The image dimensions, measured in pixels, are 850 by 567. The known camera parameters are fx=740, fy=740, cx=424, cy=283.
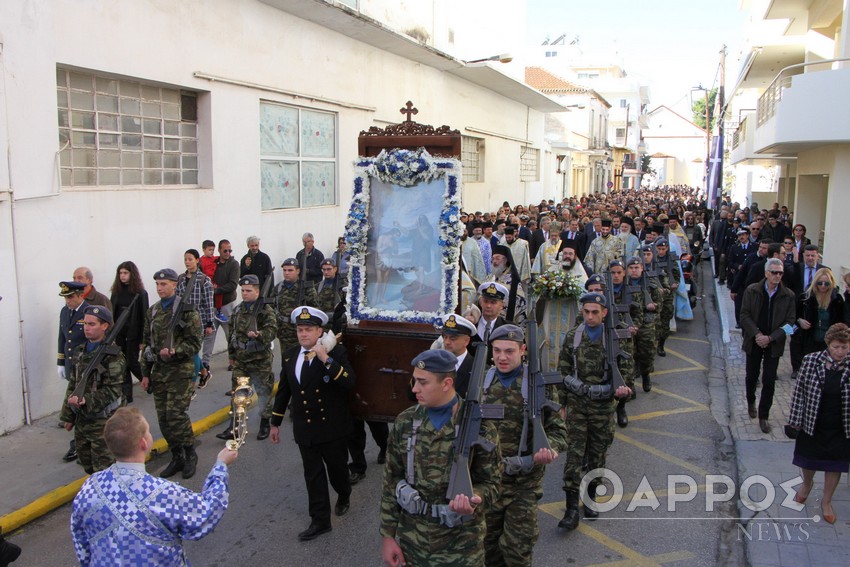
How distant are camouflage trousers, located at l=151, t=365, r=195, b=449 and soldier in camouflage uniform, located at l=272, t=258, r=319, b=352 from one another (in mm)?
2373

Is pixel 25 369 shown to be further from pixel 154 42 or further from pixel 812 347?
pixel 812 347

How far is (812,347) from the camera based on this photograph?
9.44 meters

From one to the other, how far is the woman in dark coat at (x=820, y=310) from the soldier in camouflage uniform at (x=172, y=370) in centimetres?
736

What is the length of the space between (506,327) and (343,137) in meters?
11.9

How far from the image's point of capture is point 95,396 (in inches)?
251

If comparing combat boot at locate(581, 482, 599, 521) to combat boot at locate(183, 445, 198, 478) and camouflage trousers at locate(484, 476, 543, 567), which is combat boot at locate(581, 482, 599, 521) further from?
combat boot at locate(183, 445, 198, 478)

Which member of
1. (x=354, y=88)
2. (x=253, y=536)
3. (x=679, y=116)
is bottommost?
(x=253, y=536)

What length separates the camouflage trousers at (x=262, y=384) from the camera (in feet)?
27.9

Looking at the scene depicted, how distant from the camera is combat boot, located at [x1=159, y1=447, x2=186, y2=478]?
7430mm

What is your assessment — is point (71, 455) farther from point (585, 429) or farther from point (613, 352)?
point (613, 352)

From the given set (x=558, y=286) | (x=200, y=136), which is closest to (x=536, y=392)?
(x=558, y=286)

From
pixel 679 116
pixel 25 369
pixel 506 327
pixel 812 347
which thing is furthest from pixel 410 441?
→ pixel 679 116

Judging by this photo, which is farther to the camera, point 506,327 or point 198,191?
point 198,191

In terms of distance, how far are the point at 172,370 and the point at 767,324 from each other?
22.0 ft
